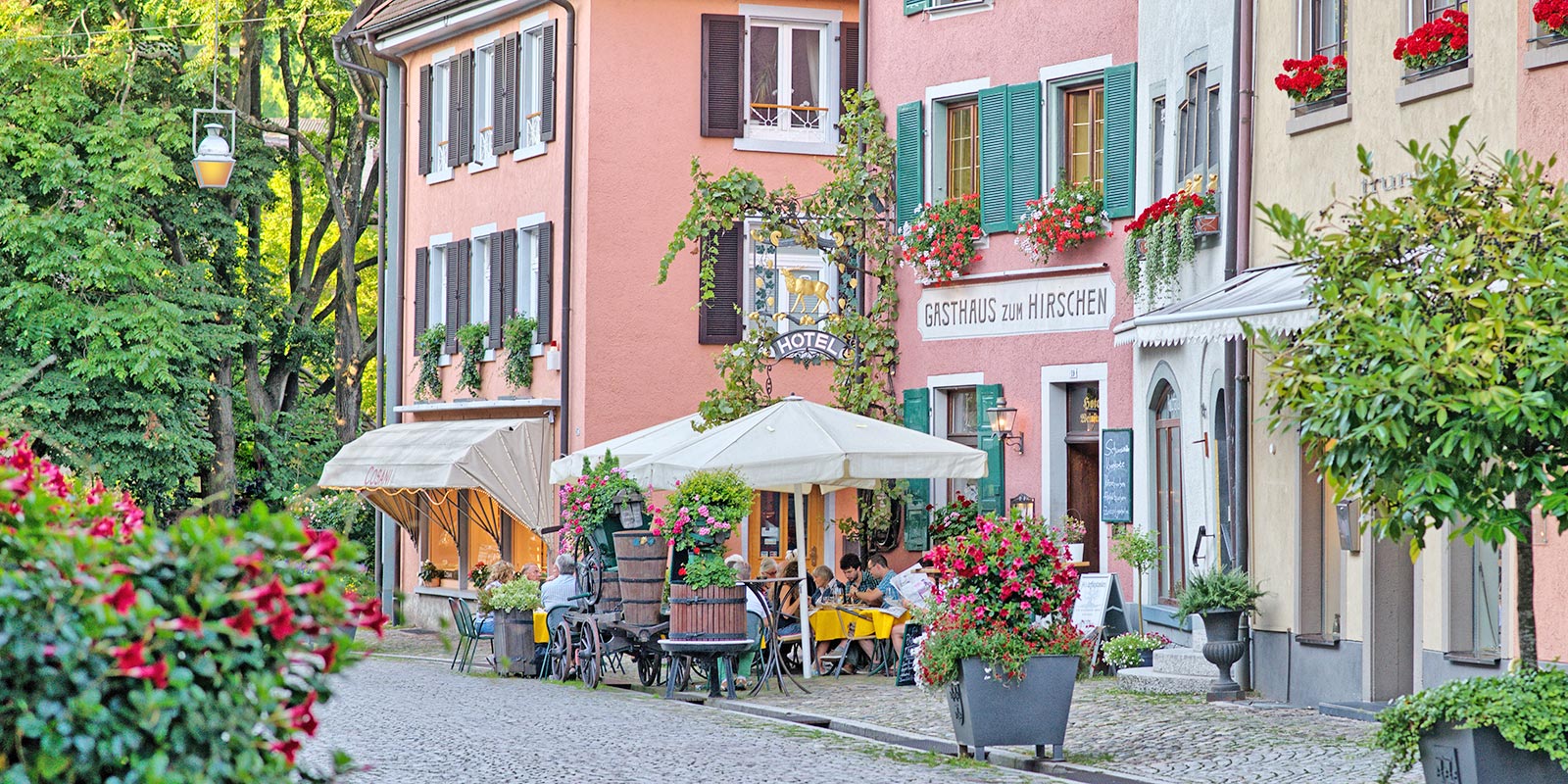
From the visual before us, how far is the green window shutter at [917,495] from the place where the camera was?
22531 mm

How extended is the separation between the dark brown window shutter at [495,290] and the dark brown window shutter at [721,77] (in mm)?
3374

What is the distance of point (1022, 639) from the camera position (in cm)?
1199

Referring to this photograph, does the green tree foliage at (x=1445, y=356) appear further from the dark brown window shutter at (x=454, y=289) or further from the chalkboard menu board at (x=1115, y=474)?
the dark brown window shutter at (x=454, y=289)

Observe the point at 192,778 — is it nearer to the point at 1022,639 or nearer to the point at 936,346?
the point at 1022,639

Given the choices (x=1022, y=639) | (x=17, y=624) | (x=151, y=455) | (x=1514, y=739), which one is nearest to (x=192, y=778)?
(x=17, y=624)

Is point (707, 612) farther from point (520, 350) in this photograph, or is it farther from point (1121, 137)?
point (520, 350)

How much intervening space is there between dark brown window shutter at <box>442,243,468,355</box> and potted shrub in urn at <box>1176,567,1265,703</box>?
1499cm

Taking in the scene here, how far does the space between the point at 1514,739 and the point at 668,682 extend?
30.3 ft

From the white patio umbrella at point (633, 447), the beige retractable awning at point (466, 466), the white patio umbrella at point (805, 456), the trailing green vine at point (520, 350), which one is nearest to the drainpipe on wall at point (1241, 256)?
the white patio umbrella at point (805, 456)

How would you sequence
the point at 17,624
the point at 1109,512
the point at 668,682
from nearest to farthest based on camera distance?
the point at 17,624
the point at 668,682
the point at 1109,512

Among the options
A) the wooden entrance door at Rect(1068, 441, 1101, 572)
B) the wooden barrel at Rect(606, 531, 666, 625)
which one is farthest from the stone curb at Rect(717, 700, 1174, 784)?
the wooden entrance door at Rect(1068, 441, 1101, 572)

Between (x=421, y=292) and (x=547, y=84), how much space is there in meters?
4.55

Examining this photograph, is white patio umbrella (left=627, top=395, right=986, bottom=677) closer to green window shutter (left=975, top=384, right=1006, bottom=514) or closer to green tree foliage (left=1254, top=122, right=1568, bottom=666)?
green window shutter (left=975, top=384, right=1006, bottom=514)

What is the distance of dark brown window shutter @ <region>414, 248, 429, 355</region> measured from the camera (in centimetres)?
3002
